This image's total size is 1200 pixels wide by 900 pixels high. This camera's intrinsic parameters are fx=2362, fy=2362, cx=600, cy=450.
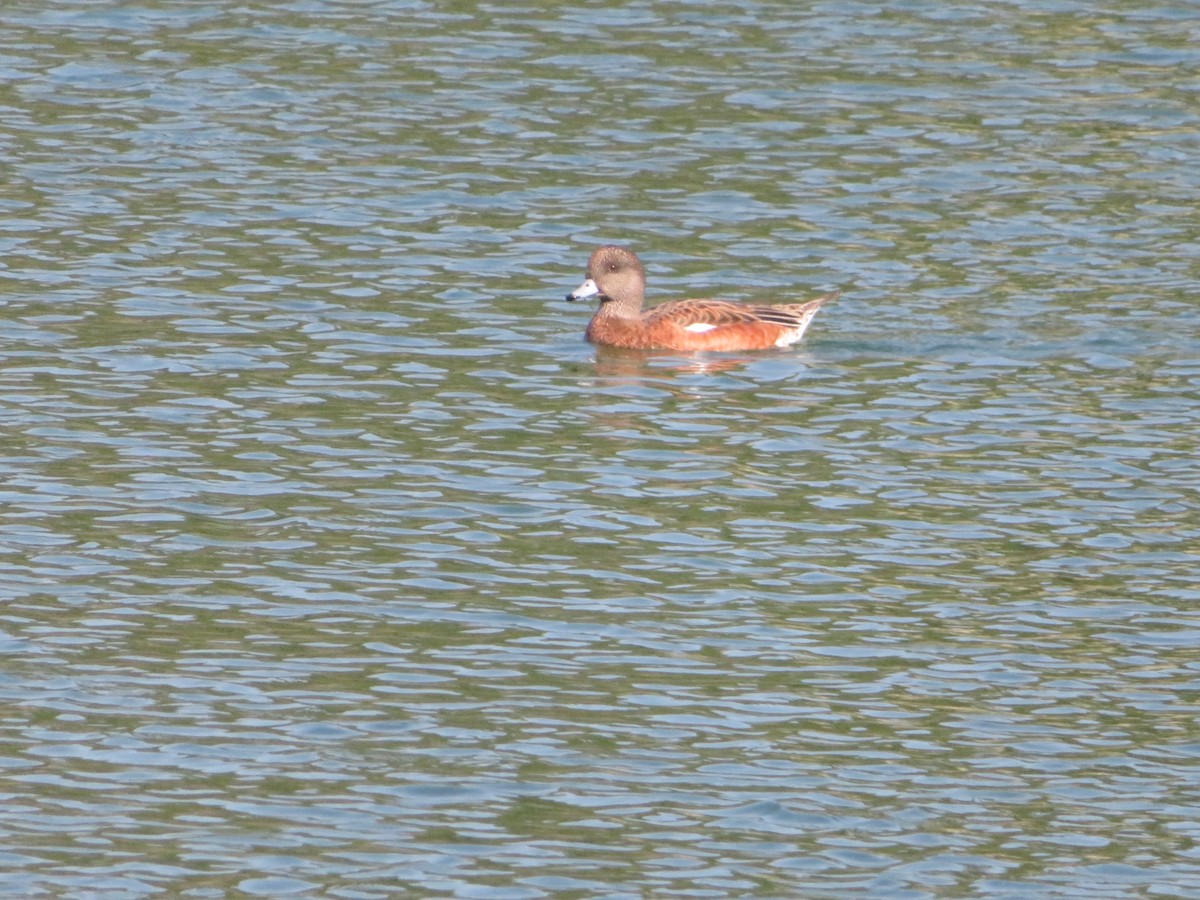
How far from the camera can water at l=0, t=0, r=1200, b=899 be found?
A: 32.1ft

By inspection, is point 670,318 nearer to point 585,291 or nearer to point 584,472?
point 585,291

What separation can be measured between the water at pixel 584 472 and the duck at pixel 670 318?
188mm

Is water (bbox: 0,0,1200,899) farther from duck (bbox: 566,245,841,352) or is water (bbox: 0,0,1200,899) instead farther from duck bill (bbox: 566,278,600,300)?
duck bill (bbox: 566,278,600,300)

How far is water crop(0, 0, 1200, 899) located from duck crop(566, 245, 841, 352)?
0.62ft

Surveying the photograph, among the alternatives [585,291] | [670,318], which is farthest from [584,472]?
[585,291]

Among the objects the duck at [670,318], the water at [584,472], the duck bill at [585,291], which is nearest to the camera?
the water at [584,472]

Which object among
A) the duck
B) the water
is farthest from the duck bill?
the water

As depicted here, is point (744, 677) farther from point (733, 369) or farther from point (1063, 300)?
point (1063, 300)

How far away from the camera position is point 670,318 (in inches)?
710

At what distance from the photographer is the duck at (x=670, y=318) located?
58.2 ft

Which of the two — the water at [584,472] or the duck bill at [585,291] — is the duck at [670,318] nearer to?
the duck bill at [585,291]

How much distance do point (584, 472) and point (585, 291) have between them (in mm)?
3900

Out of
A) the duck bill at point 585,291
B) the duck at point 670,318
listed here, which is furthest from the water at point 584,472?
the duck bill at point 585,291

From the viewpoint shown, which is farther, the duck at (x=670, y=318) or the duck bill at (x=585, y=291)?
the duck bill at (x=585, y=291)
